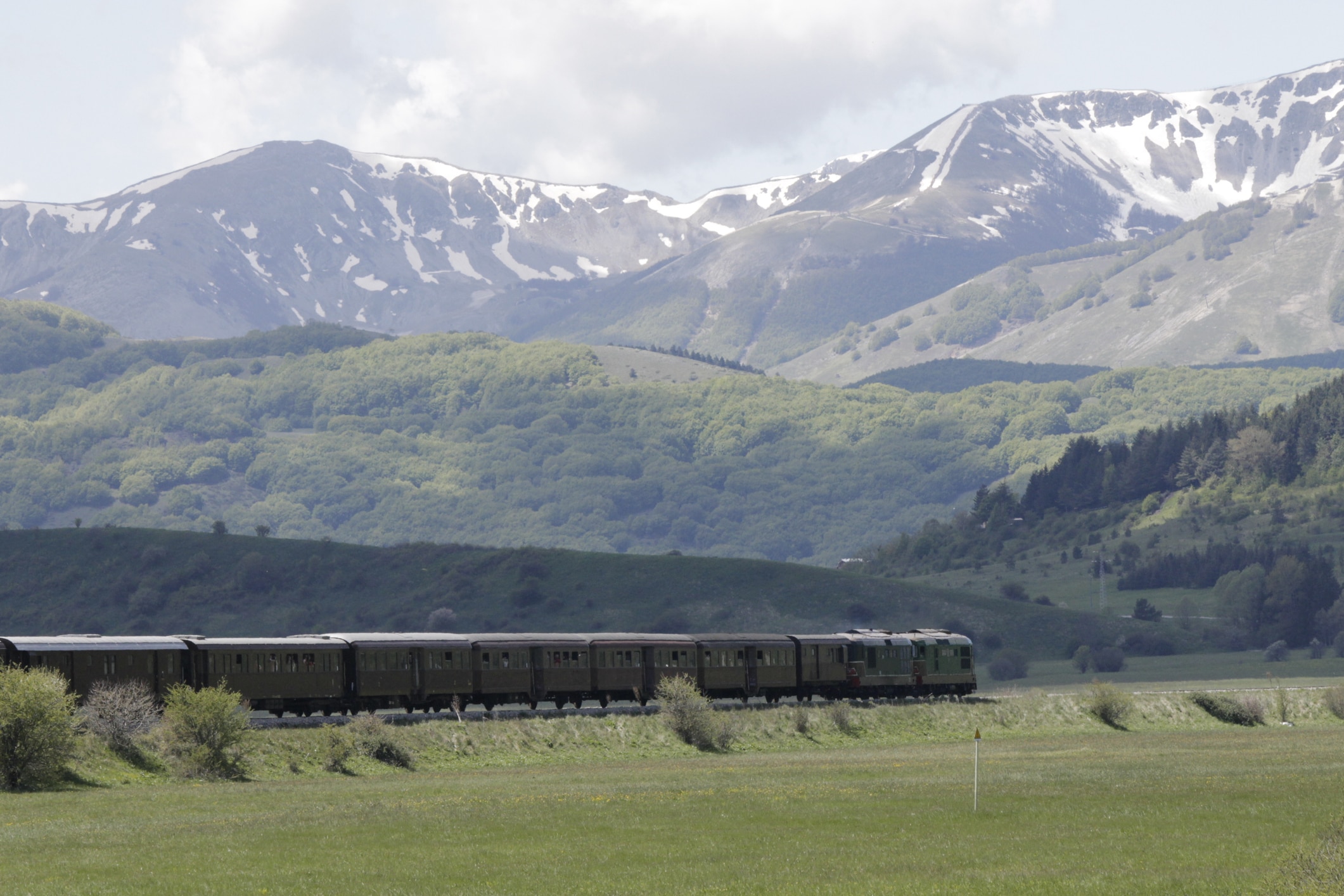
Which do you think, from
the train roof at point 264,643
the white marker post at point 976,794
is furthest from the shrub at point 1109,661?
the white marker post at point 976,794

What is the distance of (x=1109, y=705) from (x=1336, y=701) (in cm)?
1817

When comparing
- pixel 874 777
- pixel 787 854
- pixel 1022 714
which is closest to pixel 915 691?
pixel 1022 714

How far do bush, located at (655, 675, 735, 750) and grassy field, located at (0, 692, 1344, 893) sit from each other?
108 cm

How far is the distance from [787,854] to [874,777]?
21.9m

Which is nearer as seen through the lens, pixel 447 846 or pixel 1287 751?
pixel 447 846

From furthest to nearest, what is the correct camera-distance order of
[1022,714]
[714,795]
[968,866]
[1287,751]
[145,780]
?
[1022,714]
[1287,751]
[145,780]
[714,795]
[968,866]

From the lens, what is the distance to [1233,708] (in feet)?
344

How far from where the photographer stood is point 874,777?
6550 cm

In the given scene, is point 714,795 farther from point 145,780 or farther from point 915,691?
point 915,691

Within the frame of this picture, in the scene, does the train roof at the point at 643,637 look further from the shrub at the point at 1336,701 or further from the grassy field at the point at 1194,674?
the grassy field at the point at 1194,674

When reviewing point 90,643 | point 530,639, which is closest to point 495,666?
point 530,639

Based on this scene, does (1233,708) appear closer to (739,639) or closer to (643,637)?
(739,639)

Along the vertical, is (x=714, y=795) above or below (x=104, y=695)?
below

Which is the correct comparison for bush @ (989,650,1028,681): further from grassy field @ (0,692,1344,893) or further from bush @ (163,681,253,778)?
bush @ (163,681,253,778)
